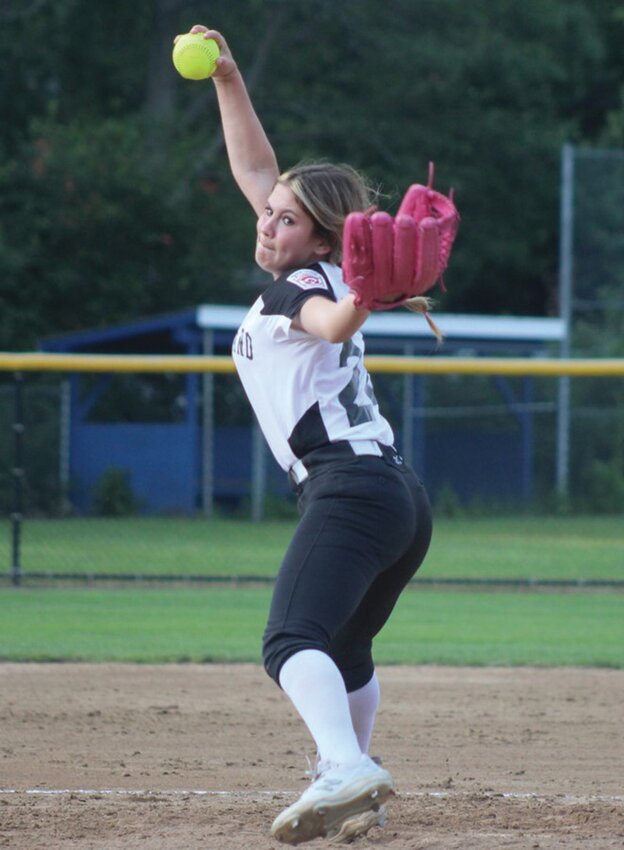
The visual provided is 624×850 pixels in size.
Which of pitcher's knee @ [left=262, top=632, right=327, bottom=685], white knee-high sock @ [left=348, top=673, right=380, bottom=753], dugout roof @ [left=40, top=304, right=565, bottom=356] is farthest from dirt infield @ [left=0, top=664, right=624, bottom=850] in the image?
dugout roof @ [left=40, top=304, right=565, bottom=356]

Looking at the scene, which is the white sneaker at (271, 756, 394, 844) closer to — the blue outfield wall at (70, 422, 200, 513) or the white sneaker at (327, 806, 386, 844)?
the white sneaker at (327, 806, 386, 844)

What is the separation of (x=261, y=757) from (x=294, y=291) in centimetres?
247

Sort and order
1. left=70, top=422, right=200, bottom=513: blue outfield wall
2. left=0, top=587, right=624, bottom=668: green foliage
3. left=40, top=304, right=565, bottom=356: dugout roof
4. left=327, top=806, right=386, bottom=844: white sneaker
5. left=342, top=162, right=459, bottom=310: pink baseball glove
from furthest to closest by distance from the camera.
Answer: left=40, top=304, right=565, bottom=356: dugout roof → left=70, top=422, right=200, bottom=513: blue outfield wall → left=0, top=587, right=624, bottom=668: green foliage → left=327, top=806, right=386, bottom=844: white sneaker → left=342, top=162, right=459, bottom=310: pink baseball glove

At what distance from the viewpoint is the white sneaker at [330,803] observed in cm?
341

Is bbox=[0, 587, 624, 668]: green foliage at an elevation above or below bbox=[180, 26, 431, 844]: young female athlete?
below

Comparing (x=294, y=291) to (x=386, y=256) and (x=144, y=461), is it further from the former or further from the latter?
(x=144, y=461)

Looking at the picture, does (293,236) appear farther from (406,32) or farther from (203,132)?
(406,32)

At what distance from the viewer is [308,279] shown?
3.61 meters

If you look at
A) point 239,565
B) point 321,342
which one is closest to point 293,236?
point 321,342

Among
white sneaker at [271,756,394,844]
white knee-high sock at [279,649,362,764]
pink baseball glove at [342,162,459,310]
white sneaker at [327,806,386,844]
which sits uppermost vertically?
pink baseball glove at [342,162,459,310]

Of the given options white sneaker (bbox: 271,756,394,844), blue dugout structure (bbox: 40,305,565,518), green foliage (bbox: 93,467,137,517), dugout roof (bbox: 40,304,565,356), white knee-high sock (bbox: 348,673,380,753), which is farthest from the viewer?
dugout roof (bbox: 40,304,565,356)

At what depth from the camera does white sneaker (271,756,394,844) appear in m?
3.41

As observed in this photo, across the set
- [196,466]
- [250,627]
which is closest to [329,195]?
[250,627]

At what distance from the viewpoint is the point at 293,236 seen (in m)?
3.76
